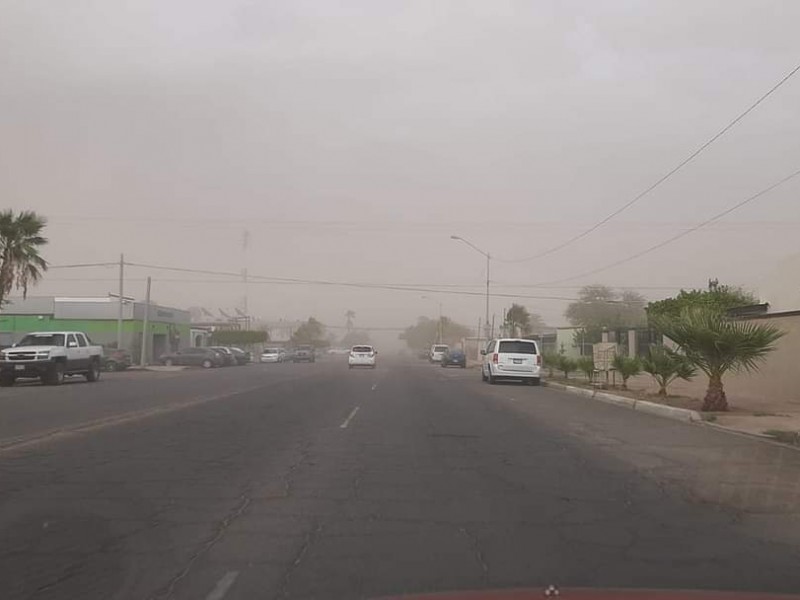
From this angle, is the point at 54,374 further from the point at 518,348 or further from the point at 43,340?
the point at 518,348

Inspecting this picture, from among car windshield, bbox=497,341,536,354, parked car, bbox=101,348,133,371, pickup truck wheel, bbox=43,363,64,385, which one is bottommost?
pickup truck wheel, bbox=43,363,64,385

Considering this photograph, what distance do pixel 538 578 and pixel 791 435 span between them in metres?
11.1

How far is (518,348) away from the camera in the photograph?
3569cm

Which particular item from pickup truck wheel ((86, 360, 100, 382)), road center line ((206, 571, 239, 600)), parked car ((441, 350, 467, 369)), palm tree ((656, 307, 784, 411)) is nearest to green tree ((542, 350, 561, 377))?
palm tree ((656, 307, 784, 411))

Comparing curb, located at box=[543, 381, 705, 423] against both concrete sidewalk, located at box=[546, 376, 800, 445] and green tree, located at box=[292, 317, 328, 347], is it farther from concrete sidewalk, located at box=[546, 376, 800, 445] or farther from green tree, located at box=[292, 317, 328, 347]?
green tree, located at box=[292, 317, 328, 347]

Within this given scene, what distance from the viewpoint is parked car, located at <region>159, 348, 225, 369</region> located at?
63.2 meters

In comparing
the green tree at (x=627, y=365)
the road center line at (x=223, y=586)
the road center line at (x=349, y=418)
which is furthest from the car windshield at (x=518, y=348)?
the road center line at (x=223, y=586)

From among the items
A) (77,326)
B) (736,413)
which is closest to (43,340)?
(736,413)

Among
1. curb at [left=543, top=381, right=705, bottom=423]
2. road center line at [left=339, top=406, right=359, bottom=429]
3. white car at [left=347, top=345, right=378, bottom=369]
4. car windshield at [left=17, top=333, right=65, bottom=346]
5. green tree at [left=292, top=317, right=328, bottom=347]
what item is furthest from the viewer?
green tree at [left=292, top=317, right=328, bottom=347]

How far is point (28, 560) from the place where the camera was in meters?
6.94

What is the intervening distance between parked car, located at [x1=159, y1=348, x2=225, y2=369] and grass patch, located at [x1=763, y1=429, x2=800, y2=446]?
50.6 meters

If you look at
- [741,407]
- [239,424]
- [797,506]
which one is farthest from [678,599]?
[741,407]

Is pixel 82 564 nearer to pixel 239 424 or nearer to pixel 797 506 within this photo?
pixel 797 506

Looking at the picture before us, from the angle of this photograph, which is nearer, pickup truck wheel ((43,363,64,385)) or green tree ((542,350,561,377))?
pickup truck wheel ((43,363,64,385))
